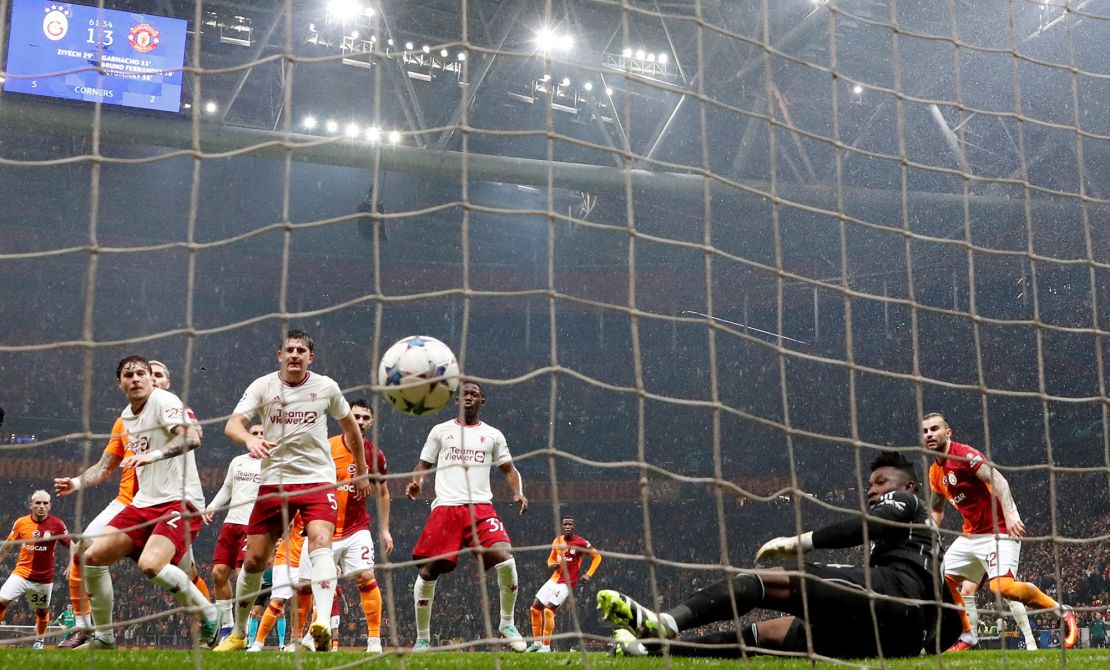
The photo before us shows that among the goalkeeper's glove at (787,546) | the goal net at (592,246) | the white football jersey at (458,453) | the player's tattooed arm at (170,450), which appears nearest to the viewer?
the goalkeeper's glove at (787,546)

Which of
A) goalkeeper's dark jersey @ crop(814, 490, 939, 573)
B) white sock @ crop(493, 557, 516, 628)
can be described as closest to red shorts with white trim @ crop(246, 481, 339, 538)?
white sock @ crop(493, 557, 516, 628)

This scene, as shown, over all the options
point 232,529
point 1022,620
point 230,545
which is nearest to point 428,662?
point 230,545

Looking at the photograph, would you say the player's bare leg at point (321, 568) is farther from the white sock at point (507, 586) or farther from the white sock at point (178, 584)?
the white sock at point (507, 586)

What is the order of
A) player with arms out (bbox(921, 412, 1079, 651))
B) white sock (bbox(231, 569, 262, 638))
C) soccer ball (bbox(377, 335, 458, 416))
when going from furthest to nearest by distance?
player with arms out (bbox(921, 412, 1079, 651))
white sock (bbox(231, 569, 262, 638))
soccer ball (bbox(377, 335, 458, 416))

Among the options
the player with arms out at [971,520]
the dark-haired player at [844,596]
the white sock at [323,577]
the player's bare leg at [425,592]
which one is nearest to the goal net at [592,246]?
the player with arms out at [971,520]

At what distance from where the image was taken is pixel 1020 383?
70.6ft

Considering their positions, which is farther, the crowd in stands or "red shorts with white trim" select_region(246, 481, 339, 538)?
the crowd in stands

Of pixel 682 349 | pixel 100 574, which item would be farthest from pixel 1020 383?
pixel 100 574

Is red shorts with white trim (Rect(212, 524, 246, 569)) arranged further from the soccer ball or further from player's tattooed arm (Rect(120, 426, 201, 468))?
the soccer ball

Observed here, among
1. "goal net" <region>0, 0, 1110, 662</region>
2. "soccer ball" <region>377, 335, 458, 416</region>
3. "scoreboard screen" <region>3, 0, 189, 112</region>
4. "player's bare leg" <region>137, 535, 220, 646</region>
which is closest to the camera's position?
"soccer ball" <region>377, 335, 458, 416</region>

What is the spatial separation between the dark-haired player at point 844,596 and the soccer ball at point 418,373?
1.37 meters

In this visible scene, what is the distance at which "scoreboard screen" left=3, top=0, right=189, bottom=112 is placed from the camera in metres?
14.0

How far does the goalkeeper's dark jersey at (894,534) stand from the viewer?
14.8ft

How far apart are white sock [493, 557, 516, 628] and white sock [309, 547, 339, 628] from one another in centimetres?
156
